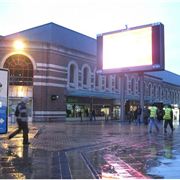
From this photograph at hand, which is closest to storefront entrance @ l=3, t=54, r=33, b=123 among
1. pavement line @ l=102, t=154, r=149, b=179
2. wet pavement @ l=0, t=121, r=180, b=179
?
wet pavement @ l=0, t=121, r=180, b=179

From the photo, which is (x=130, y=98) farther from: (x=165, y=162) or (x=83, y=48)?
(x=165, y=162)

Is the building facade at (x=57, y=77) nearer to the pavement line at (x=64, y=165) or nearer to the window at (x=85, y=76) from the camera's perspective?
the window at (x=85, y=76)

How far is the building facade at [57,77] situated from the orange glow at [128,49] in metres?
7.65

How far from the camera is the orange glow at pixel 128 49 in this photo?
40.5 metres

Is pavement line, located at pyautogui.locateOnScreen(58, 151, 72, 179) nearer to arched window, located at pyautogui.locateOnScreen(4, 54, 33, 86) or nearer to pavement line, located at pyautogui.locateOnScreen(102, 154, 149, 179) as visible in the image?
pavement line, located at pyautogui.locateOnScreen(102, 154, 149, 179)

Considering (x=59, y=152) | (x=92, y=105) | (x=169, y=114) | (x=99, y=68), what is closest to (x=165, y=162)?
(x=59, y=152)

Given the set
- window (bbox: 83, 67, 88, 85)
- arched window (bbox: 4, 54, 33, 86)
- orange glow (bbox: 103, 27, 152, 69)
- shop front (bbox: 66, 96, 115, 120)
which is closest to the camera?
orange glow (bbox: 103, 27, 152, 69)

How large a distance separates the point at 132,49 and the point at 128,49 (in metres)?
0.47

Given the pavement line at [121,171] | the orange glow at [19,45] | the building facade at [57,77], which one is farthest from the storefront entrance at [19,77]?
the pavement line at [121,171]

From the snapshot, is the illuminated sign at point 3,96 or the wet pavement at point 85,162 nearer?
the wet pavement at point 85,162

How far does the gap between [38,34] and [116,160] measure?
4638cm

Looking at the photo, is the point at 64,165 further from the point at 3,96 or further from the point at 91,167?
the point at 3,96

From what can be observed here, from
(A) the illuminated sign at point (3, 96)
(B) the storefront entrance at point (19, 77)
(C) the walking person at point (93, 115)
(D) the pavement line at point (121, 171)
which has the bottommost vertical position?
(D) the pavement line at point (121, 171)

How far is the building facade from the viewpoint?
4691cm
